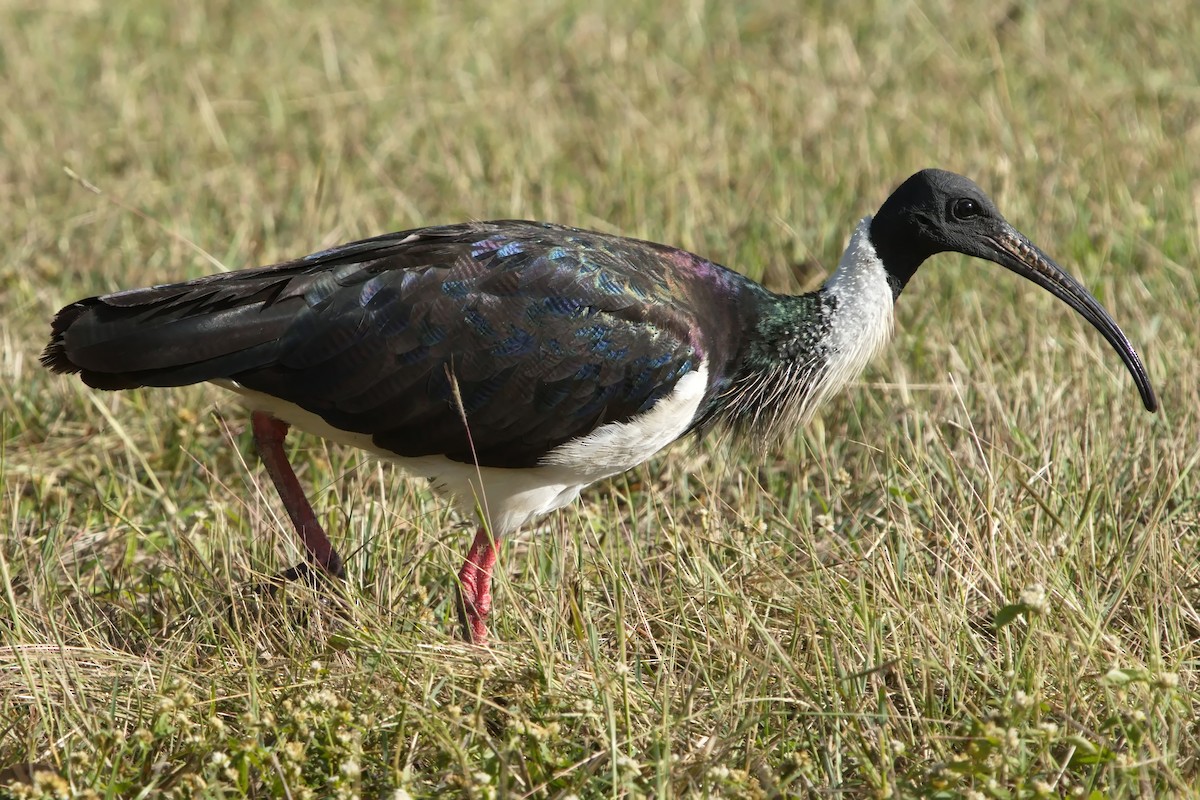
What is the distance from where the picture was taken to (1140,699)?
3.65 metres

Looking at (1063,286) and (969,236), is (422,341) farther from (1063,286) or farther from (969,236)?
(1063,286)

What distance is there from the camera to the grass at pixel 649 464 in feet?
12.0

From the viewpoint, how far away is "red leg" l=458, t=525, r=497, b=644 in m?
4.35

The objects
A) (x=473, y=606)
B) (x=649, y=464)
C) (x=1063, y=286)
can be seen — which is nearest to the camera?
(x=473, y=606)

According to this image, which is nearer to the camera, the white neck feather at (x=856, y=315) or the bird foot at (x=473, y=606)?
the bird foot at (x=473, y=606)

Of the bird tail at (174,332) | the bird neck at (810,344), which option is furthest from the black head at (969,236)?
the bird tail at (174,332)

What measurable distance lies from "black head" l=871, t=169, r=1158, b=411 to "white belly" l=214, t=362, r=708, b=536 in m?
0.85

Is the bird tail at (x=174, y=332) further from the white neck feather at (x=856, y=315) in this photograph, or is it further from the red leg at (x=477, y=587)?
the white neck feather at (x=856, y=315)

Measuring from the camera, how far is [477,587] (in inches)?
179

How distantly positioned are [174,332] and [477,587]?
1.15 meters

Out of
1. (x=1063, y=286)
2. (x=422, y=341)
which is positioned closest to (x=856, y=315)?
(x=1063, y=286)

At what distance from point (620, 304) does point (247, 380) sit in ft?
3.69

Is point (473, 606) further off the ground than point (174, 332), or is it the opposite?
point (174, 332)

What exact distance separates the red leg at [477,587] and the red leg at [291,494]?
38cm
